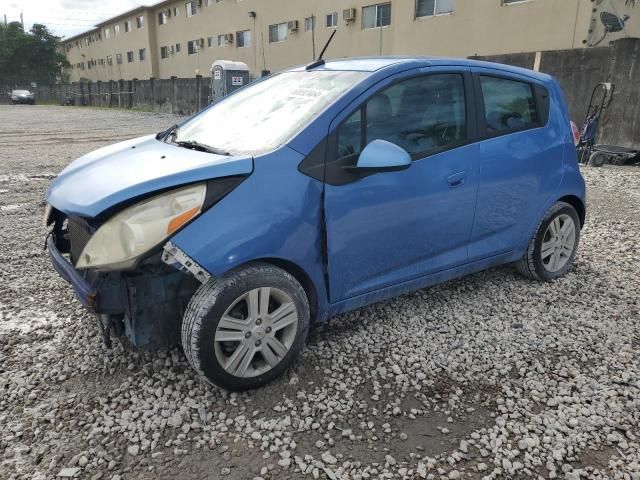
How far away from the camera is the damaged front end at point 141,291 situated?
7.26 ft

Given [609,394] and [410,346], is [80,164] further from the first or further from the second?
[609,394]

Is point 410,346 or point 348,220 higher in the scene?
point 348,220

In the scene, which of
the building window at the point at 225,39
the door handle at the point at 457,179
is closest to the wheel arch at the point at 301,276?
the door handle at the point at 457,179

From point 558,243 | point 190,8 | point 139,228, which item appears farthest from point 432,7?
point 190,8

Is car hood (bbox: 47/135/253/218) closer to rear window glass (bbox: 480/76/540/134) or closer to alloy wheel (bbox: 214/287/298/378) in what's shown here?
alloy wheel (bbox: 214/287/298/378)

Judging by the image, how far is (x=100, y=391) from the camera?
2482mm

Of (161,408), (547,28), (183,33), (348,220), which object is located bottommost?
(161,408)

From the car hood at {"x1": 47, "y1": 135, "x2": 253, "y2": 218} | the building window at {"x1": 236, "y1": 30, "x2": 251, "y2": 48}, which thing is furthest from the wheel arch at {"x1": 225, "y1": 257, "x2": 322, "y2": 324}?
the building window at {"x1": 236, "y1": 30, "x2": 251, "y2": 48}

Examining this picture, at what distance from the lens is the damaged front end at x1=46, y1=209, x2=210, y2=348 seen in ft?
7.26

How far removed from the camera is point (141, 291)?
229cm

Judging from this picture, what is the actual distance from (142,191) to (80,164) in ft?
3.33

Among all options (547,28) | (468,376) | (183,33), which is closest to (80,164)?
(468,376)

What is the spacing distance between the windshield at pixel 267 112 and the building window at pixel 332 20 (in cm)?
2217

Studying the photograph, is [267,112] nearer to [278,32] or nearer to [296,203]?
[296,203]
